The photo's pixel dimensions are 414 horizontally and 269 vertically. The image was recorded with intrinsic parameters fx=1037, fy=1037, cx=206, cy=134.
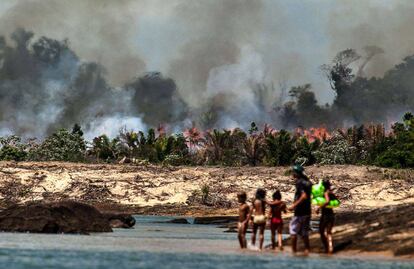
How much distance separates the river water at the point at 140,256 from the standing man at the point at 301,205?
36.0 inches

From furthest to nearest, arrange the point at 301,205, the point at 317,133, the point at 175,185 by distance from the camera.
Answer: the point at 317,133 < the point at 175,185 < the point at 301,205

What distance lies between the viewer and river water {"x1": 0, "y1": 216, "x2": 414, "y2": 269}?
27.7 meters

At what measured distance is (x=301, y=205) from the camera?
31672mm

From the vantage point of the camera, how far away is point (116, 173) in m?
103

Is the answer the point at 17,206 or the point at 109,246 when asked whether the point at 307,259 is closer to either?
the point at 109,246

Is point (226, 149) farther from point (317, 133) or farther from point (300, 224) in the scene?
point (300, 224)

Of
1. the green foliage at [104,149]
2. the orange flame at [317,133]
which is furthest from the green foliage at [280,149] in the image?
the orange flame at [317,133]

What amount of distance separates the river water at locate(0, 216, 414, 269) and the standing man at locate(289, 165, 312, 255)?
92cm

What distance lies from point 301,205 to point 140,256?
5.17 m

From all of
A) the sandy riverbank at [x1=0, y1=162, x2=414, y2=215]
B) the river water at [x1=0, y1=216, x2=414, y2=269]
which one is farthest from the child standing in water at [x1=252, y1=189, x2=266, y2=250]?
the sandy riverbank at [x1=0, y1=162, x2=414, y2=215]

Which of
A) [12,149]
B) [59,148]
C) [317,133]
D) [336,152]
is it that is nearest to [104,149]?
[59,148]

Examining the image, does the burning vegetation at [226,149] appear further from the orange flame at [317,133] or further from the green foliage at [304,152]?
the orange flame at [317,133]

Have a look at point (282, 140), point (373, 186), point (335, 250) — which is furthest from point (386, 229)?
point (282, 140)

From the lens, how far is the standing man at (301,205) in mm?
31438
